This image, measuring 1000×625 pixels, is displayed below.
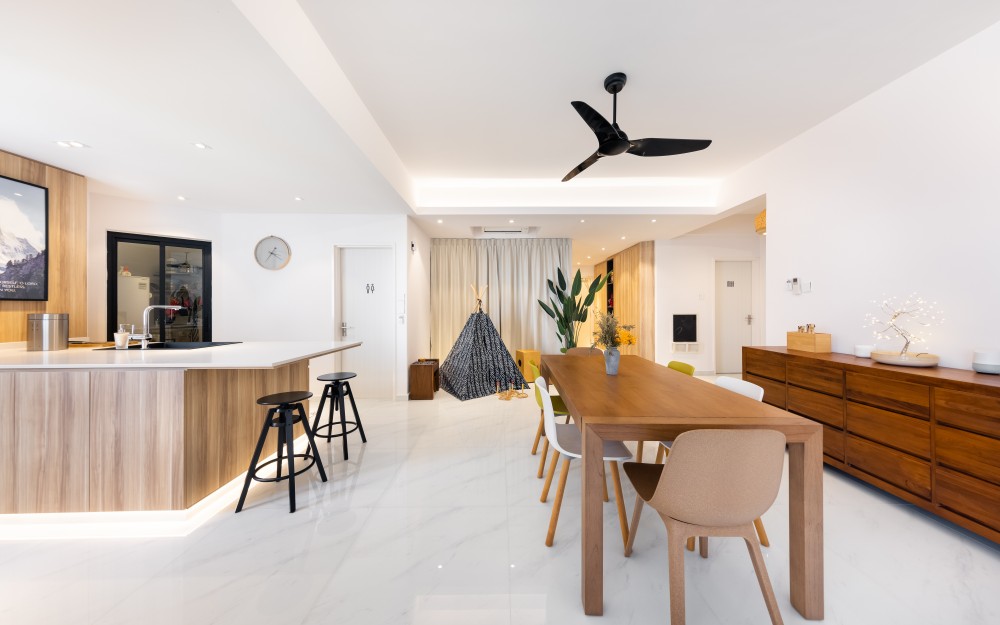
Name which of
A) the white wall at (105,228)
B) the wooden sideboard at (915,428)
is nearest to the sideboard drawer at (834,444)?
the wooden sideboard at (915,428)

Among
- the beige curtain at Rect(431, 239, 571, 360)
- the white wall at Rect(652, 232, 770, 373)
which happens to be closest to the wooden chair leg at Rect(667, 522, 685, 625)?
the beige curtain at Rect(431, 239, 571, 360)

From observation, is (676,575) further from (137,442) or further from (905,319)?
(137,442)

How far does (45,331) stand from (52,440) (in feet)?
3.16

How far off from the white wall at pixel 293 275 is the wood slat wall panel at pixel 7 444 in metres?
2.58

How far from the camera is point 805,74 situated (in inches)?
96.5

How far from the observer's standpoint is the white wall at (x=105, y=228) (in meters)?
3.73

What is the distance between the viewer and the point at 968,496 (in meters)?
1.79

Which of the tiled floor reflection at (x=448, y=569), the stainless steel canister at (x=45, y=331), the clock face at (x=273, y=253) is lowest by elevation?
the tiled floor reflection at (x=448, y=569)

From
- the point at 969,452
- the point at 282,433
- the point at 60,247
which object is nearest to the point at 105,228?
the point at 60,247

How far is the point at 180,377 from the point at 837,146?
507cm

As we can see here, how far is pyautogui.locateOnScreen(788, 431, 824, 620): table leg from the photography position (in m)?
1.35

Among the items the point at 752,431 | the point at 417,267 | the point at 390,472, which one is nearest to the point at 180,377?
the point at 390,472

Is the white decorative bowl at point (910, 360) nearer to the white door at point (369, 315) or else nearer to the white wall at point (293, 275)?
the white wall at point (293, 275)

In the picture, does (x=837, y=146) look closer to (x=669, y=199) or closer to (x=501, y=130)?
(x=669, y=199)
